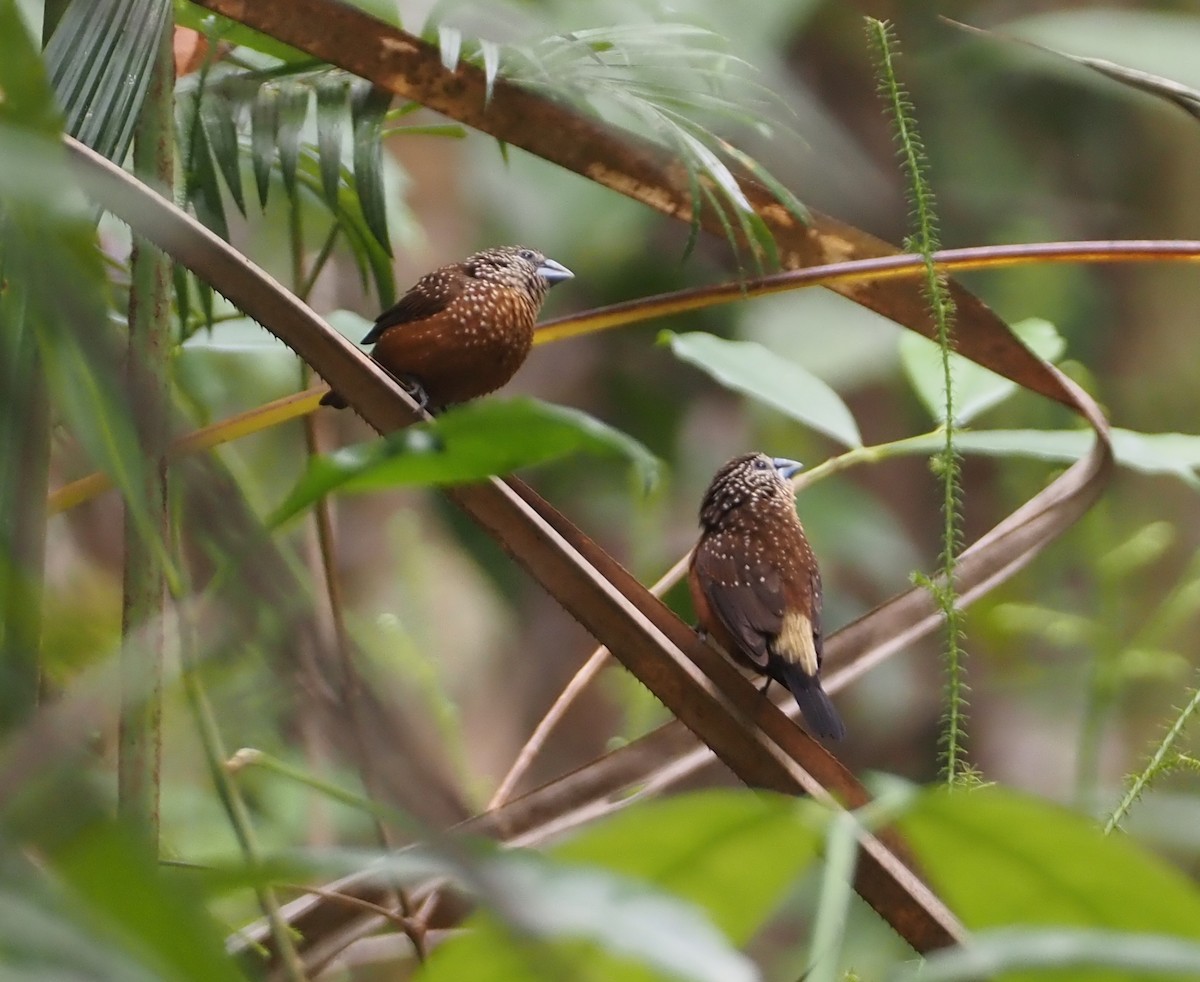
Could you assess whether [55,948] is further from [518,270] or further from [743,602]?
[518,270]

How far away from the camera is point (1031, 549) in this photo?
117cm

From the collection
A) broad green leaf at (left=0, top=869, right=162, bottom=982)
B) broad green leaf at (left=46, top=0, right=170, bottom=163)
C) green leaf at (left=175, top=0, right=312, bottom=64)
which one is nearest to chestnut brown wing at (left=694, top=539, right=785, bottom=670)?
green leaf at (left=175, top=0, right=312, bottom=64)

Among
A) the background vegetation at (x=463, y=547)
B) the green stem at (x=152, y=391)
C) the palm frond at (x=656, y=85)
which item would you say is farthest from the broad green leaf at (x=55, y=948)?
the palm frond at (x=656, y=85)

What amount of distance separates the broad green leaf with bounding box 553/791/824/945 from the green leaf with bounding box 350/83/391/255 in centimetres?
86

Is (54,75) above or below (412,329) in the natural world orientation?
above

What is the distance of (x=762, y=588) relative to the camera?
1.65 metres

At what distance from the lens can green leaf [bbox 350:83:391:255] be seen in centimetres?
122

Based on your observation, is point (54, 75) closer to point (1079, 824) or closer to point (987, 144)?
point (1079, 824)

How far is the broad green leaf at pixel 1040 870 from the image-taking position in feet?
1.41

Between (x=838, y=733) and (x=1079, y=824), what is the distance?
1022mm

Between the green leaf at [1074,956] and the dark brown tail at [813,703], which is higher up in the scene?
the green leaf at [1074,956]

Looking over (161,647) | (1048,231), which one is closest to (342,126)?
(161,647)

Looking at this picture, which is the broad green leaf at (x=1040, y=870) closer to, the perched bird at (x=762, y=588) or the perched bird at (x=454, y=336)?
the perched bird at (x=762, y=588)

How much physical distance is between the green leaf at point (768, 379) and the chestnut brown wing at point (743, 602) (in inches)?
8.6
